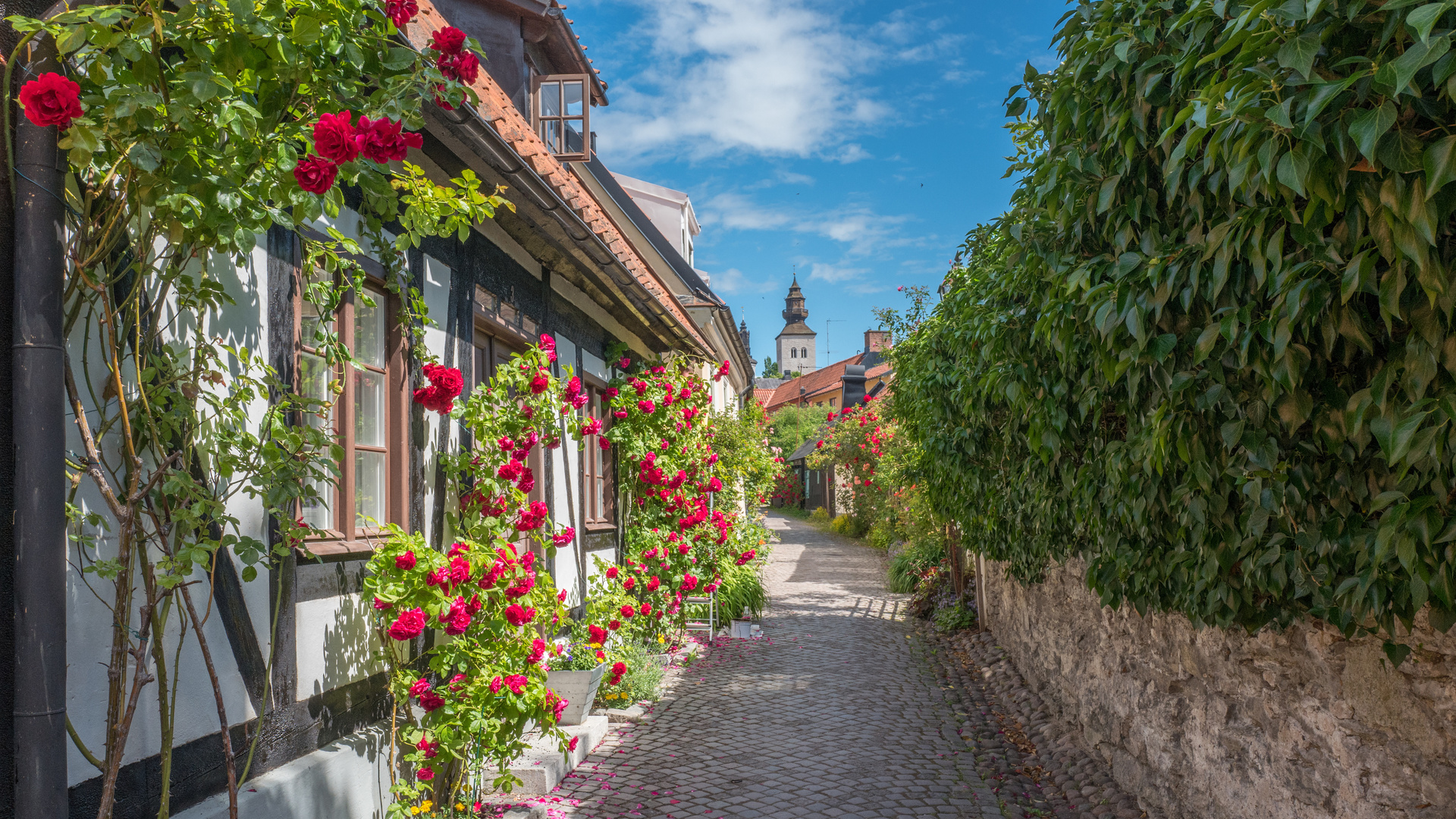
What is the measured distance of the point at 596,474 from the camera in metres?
8.18

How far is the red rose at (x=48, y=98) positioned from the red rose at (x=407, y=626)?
2224 millimetres

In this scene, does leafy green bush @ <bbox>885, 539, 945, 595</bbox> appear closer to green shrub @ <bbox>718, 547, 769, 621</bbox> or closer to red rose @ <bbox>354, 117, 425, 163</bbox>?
green shrub @ <bbox>718, 547, 769, 621</bbox>

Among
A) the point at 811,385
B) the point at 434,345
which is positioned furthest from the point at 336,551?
the point at 811,385

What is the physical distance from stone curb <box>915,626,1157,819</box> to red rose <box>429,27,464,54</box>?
13.8 feet

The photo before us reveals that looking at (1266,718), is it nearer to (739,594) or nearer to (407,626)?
(407,626)

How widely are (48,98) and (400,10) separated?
0.96 meters

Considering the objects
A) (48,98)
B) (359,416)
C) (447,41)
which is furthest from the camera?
(359,416)

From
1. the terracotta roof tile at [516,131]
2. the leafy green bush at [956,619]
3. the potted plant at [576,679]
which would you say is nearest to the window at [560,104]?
the terracotta roof tile at [516,131]

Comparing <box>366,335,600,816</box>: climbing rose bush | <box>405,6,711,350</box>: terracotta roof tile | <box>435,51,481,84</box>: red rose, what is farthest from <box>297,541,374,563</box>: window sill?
<box>405,6,711,350</box>: terracotta roof tile

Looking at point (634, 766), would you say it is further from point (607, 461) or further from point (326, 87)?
point (326, 87)

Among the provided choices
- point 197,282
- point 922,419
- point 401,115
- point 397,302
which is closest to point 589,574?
point 922,419

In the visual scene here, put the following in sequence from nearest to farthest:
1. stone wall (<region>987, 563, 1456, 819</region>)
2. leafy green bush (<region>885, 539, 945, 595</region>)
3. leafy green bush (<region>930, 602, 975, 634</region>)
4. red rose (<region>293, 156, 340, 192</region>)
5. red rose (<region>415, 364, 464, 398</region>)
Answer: red rose (<region>293, 156, 340, 192</region>) < stone wall (<region>987, 563, 1456, 819</region>) < red rose (<region>415, 364, 464, 398</region>) < leafy green bush (<region>930, 602, 975, 634</region>) < leafy green bush (<region>885, 539, 945, 595</region>)

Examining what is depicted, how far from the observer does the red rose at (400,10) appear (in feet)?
8.29

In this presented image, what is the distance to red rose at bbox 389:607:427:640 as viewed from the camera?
358 cm
